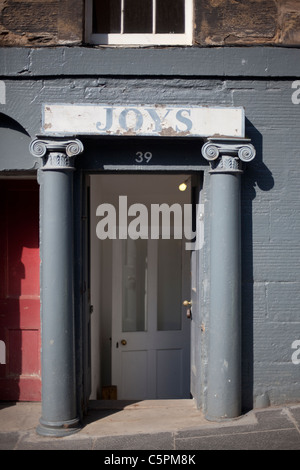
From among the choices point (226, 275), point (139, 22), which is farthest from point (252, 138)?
point (139, 22)

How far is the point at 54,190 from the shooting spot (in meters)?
5.57

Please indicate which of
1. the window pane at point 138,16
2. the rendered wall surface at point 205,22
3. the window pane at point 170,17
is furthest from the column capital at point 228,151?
the window pane at point 138,16

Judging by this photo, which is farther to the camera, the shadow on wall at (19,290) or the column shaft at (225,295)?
the shadow on wall at (19,290)

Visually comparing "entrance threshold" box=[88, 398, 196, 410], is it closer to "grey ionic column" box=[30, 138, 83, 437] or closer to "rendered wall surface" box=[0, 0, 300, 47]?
"grey ionic column" box=[30, 138, 83, 437]

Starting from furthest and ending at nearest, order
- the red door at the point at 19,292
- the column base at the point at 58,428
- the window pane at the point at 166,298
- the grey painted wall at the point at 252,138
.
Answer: the window pane at the point at 166,298 < the red door at the point at 19,292 < the grey painted wall at the point at 252,138 < the column base at the point at 58,428

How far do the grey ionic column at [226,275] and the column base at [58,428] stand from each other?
1.35m

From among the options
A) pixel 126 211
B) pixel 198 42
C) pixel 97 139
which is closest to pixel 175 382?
pixel 126 211

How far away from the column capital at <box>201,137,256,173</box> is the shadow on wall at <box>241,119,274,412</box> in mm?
277

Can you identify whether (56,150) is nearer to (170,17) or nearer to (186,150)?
(186,150)

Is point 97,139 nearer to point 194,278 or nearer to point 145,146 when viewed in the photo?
point 145,146

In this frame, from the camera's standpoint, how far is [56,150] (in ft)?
18.2

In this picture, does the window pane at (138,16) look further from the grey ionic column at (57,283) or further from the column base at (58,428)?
the column base at (58,428)

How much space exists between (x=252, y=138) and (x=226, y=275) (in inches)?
56.7

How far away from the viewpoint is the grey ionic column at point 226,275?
18.6ft
